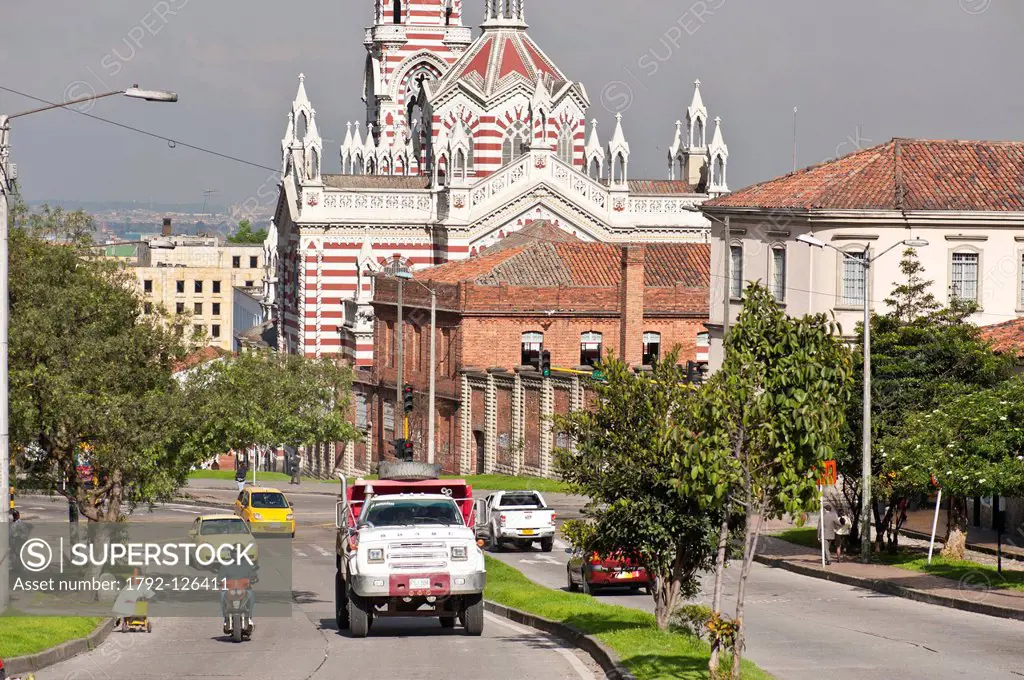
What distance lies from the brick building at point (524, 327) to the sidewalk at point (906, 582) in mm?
22323

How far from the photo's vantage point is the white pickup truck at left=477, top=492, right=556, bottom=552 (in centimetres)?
4397

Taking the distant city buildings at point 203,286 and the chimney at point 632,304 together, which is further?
the distant city buildings at point 203,286

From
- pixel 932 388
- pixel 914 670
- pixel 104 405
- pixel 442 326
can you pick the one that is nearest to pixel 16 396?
pixel 104 405

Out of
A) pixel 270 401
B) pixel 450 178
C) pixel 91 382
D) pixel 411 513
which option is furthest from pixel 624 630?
pixel 450 178

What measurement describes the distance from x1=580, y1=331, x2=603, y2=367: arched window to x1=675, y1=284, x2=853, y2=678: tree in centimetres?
4978

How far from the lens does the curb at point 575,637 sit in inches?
806

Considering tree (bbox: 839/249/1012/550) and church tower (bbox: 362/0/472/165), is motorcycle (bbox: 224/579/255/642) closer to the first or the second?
tree (bbox: 839/249/1012/550)

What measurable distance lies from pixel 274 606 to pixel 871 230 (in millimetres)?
24301

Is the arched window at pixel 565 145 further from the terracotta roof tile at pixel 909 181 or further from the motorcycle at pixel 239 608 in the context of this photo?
the motorcycle at pixel 239 608

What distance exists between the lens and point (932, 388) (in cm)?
4050

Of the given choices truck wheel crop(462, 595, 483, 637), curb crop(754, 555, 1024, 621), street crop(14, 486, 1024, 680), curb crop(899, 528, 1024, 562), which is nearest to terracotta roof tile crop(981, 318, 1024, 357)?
curb crop(899, 528, 1024, 562)

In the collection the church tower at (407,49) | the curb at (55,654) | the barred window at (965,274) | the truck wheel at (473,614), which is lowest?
the curb at (55,654)

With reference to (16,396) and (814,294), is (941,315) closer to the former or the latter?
(814,294)

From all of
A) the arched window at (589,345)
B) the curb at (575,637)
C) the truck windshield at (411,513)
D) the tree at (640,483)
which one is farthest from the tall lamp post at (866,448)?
the arched window at (589,345)
